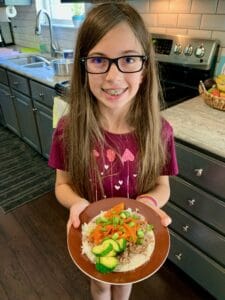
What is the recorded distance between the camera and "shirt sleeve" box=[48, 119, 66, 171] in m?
0.89

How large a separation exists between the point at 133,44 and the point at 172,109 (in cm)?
57

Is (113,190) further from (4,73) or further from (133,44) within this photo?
(4,73)

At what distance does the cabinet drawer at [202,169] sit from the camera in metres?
0.94

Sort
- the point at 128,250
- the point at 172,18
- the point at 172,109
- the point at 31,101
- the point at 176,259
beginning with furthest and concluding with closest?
the point at 31,101 < the point at 172,18 < the point at 176,259 < the point at 172,109 < the point at 128,250

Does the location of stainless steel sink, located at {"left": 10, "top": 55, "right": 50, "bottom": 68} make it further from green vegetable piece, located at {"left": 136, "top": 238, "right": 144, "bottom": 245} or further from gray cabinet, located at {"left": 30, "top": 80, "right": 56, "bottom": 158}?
green vegetable piece, located at {"left": 136, "top": 238, "right": 144, "bottom": 245}

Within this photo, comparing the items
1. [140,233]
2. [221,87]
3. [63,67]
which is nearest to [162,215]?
[140,233]

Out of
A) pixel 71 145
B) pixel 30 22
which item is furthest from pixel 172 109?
pixel 30 22

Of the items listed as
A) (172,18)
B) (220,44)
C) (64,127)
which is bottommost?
(64,127)

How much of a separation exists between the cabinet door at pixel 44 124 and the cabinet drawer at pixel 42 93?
5 centimetres

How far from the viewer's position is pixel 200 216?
1.10 m

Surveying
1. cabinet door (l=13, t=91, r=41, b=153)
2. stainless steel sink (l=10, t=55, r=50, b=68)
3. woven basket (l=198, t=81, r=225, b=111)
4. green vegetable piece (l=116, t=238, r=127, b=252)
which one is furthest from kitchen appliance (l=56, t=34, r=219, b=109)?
stainless steel sink (l=10, t=55, r=50, b=68)

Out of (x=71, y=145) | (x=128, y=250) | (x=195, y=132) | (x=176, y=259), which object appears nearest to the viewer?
(x=128, y=250)

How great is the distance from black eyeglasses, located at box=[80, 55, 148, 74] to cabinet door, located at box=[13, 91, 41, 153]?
5.04 feet

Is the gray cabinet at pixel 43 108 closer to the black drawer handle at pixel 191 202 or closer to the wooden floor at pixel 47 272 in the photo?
the wooden floor at pixel 47 272
